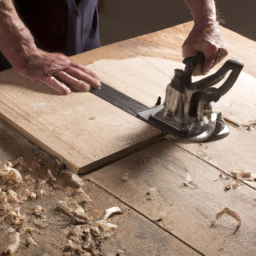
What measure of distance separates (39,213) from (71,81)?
77 cm

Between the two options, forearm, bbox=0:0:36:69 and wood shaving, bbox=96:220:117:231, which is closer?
wood shaving, bbox=96:220:117:231

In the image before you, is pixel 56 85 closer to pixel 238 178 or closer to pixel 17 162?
pixel 17 162

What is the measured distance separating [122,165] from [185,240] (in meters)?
0.39

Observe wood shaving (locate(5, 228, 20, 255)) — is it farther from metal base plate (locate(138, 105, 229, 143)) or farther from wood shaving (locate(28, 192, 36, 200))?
metal base plate (locate(138, 105, 229, 143))

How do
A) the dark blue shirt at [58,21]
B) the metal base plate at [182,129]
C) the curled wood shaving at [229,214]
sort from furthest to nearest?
the dark blue shirt at [58,21], the metal base plate at [182,129], the curled wood shaving at [229,214]

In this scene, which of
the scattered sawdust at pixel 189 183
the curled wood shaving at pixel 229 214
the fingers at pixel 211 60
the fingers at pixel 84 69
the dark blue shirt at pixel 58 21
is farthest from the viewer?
the dark blue shirt at pixel 58 21

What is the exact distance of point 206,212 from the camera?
1.34m

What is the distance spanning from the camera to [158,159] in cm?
155

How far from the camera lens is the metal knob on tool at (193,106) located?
158cm

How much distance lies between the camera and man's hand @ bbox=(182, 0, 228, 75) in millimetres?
1786

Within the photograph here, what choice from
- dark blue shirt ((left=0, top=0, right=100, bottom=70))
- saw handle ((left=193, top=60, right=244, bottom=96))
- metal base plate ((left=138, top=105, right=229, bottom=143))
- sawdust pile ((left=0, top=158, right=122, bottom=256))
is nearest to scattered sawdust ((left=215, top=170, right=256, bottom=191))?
metal base plate ((left=138, top=105, right=229, bottom=143))

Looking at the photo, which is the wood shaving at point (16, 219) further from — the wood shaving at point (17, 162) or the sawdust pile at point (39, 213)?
the wood shaving at point (17, 162)

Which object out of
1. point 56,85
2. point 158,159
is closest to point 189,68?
point 158,159

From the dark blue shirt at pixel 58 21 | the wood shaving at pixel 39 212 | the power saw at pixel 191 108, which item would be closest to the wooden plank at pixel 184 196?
the power saw at pixel 191 108
